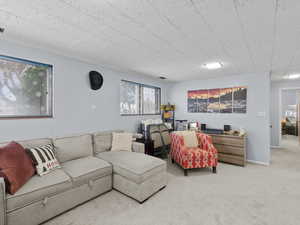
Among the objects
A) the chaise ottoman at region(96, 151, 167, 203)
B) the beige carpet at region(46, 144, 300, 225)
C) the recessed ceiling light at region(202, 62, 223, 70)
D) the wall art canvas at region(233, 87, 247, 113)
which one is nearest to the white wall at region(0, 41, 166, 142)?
the chaise ottoman at region(96, 151, 167, 203)

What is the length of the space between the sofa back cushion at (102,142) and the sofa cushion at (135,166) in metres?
0.28

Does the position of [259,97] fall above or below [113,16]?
below

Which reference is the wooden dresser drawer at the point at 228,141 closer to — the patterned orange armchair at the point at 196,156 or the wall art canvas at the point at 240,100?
the patterned orange armchair at the point at 196,156

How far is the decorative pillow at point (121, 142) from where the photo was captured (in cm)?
316

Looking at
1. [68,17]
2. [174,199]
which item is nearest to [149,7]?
[68,17]

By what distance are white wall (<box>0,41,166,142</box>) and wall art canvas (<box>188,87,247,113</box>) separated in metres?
2.40

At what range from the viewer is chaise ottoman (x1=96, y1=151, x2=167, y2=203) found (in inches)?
86.5

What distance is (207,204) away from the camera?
2.16m

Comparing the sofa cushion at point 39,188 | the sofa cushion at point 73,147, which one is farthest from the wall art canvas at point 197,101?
the sofa cushion at point 39,188

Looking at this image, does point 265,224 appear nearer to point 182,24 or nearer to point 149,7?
point 182,24

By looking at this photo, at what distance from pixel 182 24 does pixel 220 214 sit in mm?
2440

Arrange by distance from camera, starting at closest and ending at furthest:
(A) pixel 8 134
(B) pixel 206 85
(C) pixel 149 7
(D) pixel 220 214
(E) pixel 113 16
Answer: (C) pixel 149 7
(E) pixel 113 16
(D) pixel 220 214
(A) pixel 8 134
(B) pixel 206 85

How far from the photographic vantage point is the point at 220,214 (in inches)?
76.7

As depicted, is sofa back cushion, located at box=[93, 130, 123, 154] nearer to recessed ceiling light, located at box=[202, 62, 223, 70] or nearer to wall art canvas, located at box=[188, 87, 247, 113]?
recessed ceiling light, located at box=[202, 62, 223, 70]
